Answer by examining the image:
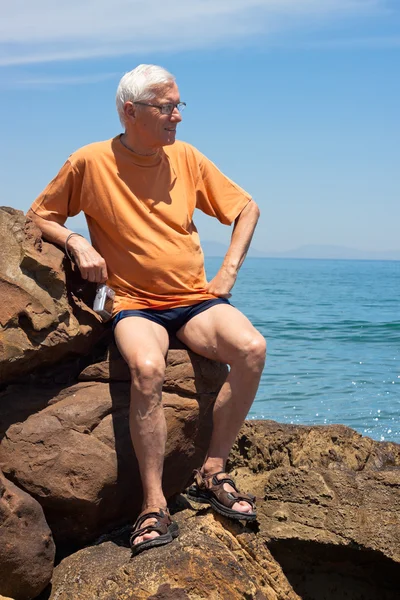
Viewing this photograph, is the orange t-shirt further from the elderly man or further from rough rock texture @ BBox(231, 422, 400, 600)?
rough rock texture @ BBox(231, 422, 400, 600)

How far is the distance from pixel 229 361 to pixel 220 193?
990mm

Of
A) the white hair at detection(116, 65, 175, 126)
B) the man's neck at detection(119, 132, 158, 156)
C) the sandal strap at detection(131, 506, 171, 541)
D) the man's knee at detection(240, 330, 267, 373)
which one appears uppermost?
the white hair at detection(116, 65, 175, 126)

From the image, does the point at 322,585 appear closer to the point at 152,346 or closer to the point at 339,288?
the point at 152,346

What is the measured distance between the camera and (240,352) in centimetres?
430

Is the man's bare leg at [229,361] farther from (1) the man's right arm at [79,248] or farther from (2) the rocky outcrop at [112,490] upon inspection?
(1) the man's right arm at [79,248]

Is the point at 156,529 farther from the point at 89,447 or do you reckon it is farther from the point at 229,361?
the point at 229,361

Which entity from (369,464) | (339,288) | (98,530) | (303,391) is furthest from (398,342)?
(339,288)

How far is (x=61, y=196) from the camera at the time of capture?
15.1 feet

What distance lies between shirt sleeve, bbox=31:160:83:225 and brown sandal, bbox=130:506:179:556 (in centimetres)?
160

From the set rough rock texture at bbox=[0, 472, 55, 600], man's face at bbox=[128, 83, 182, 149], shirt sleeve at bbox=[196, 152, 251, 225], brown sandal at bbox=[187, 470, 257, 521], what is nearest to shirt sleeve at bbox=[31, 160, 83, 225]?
man's face at bbox=[128, 83, 182, 149]

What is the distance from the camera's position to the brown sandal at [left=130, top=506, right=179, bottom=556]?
390cm

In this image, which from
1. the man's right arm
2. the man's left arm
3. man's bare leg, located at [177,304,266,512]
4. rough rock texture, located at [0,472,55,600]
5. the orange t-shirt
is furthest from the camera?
the man's left arm

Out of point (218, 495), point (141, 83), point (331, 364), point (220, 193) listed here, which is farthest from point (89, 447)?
point (331, 364)

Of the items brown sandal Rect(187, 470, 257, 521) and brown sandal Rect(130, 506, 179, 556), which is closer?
brown sandal Rect(130, 506, 179, 556)
